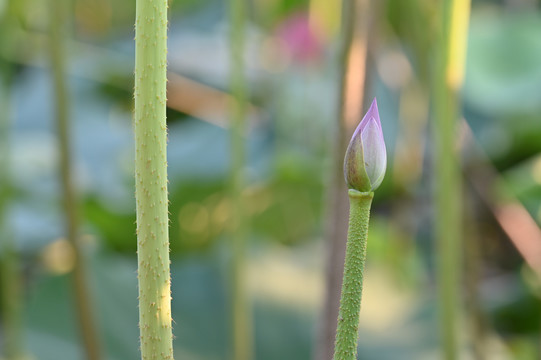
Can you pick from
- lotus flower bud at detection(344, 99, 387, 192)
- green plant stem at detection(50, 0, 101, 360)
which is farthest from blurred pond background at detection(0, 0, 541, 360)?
lotus flower bud at detection(344, 99, 387, 192)

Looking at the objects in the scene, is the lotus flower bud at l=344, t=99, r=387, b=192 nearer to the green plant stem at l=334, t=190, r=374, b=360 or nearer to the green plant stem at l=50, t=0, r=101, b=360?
the green plant stem at l=334, t=190, r=374, b=360

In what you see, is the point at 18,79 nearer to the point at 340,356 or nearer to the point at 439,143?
the point at 439,143

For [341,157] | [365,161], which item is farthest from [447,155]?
[365,161]

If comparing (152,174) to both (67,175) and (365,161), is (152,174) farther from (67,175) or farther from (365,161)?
(67,175)

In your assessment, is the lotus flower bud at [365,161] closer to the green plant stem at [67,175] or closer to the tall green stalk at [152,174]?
the tall green stalk at [152,174]

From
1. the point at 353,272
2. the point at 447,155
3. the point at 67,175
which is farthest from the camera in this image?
the point at 67,175

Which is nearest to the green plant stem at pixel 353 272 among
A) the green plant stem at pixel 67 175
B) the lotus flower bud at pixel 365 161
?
the lotus flower bud at pixel 365 161
